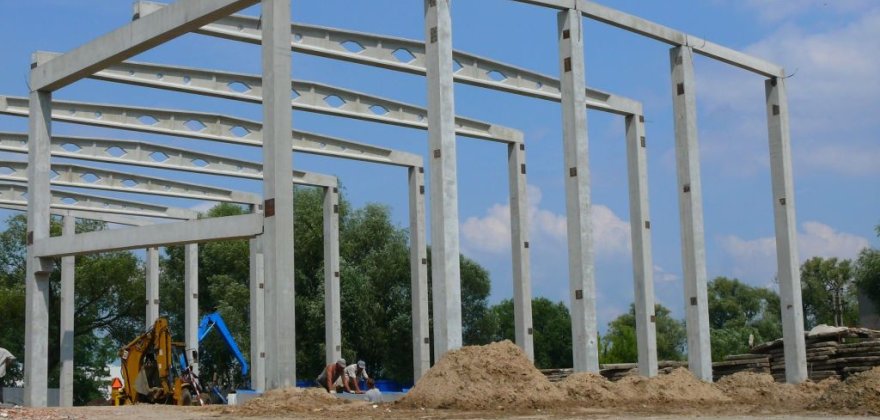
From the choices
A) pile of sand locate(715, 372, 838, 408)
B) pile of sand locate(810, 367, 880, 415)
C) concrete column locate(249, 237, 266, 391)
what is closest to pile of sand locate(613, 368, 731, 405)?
pile of sand locate(715, 372, 838, 408)

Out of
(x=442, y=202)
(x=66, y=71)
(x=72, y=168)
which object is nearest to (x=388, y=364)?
(x=72, y=168)

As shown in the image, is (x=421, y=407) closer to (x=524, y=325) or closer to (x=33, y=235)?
(x=33, y=235)

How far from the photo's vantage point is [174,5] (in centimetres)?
1939

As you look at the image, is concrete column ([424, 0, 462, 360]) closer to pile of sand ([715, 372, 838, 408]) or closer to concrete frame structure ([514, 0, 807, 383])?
concrete frame structure ([514, 0, 807, 383])

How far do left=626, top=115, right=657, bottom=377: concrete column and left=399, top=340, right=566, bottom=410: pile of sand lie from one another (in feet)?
21.3

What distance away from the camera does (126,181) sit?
106 ft

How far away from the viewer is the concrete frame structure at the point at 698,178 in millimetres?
22375

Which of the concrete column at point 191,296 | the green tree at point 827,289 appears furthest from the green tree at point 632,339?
the concrete column at point 191,296

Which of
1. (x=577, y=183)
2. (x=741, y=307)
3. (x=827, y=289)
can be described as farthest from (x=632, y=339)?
(x=577, y=183)

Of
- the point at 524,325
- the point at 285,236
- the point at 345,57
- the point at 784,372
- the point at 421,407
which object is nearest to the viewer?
the point at 421,407

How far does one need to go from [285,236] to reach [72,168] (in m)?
15.5

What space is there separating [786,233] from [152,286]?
19.3m

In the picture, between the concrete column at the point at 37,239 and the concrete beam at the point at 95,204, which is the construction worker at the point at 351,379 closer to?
the concrete column at the point at 37,239

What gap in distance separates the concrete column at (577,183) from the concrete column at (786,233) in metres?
5.77
